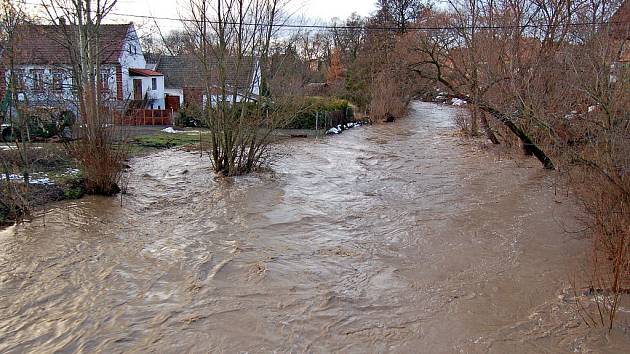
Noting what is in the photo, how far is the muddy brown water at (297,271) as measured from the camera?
5.23m

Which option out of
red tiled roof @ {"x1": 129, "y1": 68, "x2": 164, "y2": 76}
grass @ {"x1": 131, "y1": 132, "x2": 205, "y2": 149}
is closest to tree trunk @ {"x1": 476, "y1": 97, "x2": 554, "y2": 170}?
grass @ {"x1": 131, "y1": 132, "x2": 205, "y2": 149}

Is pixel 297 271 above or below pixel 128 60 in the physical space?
below

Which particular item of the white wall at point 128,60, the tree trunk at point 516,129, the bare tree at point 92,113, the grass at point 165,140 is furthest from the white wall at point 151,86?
the tree trunk at point 516,129

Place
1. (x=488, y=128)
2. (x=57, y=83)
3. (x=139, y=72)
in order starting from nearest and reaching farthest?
1. (x=57, y=83)
2. (x=488, y=128)
3. (x=139, y=72)

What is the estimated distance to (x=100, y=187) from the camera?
10.7 meters

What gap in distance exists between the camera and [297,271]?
7.00 meters

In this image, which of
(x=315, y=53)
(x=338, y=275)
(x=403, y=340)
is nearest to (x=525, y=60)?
(x=338, y=275)

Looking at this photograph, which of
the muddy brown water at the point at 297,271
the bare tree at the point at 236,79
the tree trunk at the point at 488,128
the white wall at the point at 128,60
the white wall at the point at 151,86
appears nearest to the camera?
the muddy brown water at the point at 297,271

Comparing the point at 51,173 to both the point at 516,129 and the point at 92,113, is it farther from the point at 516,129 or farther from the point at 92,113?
the point at 516,129

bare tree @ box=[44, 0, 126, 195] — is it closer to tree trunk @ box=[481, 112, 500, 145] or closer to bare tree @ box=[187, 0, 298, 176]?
bare tree @ box=[187, 0, 298, 176]

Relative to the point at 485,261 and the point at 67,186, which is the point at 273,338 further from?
the point at 67,186

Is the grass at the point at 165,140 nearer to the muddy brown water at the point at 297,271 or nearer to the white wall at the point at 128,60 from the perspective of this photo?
the muddy brown water at the point at 297,271

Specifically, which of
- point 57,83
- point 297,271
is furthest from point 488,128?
point 57,83

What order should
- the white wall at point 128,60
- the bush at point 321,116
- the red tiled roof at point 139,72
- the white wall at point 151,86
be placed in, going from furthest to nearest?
the white wall at point 151,86, the red tiled roof at point 139,72, the white wall at point 128,60, the bush at point 321,116
